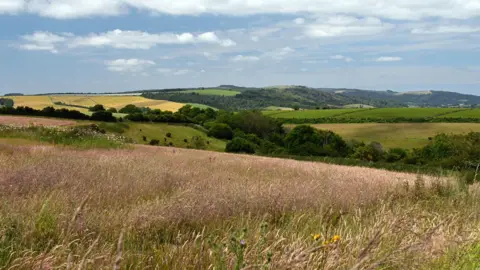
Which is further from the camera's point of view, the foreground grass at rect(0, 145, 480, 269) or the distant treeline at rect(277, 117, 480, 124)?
the distant treeline at rect(277, 117, 480, 124)

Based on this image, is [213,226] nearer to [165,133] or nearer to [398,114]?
[165,133]

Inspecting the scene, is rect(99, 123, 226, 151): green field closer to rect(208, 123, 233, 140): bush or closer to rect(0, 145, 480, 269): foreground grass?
rect(208, 123, 233, 140): bush

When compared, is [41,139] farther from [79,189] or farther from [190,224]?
[190,224]

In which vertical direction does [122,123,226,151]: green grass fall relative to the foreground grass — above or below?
below

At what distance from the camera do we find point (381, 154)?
81.5 metres

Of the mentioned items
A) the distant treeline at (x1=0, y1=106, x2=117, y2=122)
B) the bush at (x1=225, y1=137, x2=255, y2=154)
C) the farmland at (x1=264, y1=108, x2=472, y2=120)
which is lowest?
the bush at (x1=225, y1=137, x2=255, y2=154)

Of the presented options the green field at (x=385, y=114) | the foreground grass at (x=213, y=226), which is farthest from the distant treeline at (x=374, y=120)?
the foreground grass at (x=213, y=226)

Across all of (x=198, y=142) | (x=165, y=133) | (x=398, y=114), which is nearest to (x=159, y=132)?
(x=165, y=133)

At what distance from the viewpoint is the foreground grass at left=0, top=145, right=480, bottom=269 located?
355cm

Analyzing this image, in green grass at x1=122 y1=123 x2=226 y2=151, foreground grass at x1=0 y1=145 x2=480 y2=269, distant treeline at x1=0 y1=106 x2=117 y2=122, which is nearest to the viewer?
foreground grass at x1=0 y1=145 x2=480 y2=269

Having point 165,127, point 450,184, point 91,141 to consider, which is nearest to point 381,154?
point 165,127

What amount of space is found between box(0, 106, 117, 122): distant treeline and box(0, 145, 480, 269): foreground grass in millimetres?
63775

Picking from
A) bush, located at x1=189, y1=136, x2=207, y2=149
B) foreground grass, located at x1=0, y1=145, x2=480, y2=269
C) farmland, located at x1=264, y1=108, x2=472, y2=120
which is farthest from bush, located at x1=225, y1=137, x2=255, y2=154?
farmland, located at x1=264, y1=108, x2=472, y2=120

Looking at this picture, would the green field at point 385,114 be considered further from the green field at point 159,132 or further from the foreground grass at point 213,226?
the foreground grass at point 213,226
